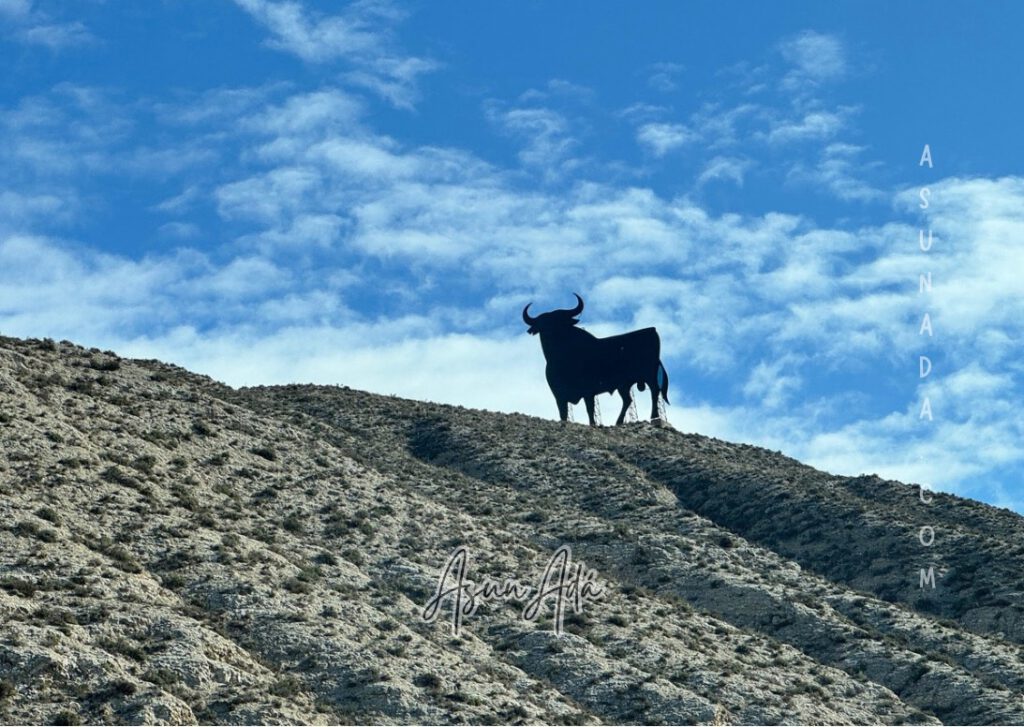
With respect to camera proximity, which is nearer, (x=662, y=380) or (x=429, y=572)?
(x=429, y=572)

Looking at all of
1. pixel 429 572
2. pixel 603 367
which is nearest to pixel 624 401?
pixel 603 367

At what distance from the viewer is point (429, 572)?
26484 millimetres

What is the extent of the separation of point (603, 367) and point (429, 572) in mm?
16979

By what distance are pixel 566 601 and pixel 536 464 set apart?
9.90m

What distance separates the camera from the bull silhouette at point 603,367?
140 ft

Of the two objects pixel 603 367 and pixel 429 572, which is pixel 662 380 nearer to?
pixel 603 367

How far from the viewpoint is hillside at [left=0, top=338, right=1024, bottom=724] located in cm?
2064

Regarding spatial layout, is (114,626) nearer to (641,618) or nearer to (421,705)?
(421,705)

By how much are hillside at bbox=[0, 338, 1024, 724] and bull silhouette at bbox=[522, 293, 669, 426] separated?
12.7ft

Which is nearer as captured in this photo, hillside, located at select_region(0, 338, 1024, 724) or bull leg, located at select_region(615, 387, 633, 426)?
hillside, located at select_region(0, 338, 1024, 724)

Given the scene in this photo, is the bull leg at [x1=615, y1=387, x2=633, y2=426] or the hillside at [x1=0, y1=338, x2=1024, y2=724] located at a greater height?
the bull leg at [x1=615, y1=387, x2=633, y2=426]

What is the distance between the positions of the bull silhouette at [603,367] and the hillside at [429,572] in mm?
3864

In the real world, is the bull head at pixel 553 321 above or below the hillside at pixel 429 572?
above

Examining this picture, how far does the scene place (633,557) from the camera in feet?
98.2
